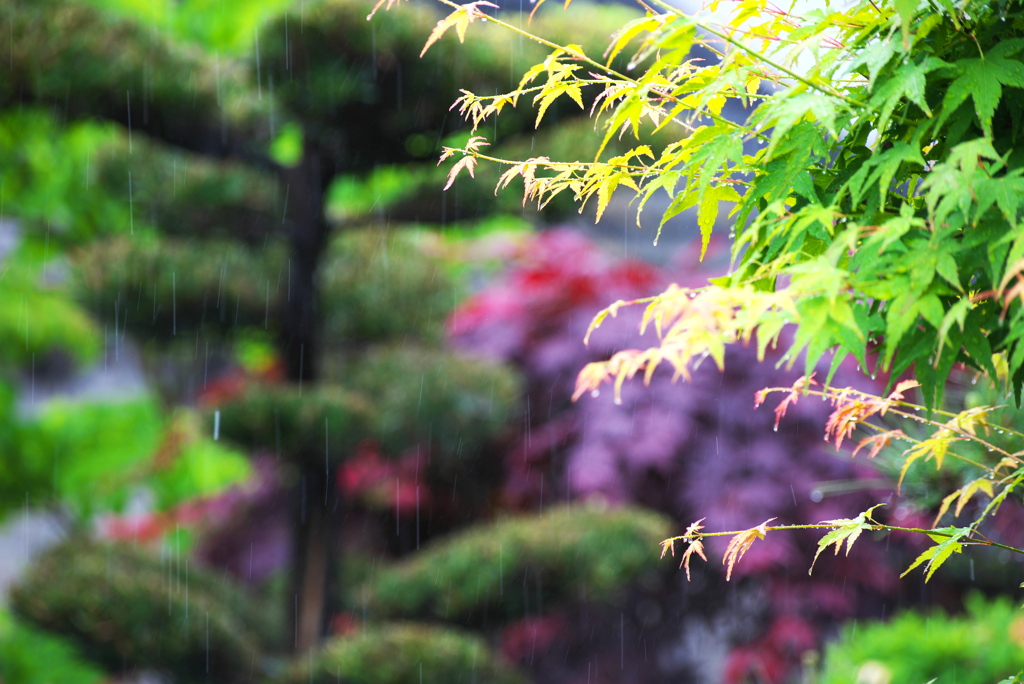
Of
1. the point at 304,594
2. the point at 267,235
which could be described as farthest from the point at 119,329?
the point at 304,594

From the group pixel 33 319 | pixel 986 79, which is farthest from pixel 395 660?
pixel 33 319

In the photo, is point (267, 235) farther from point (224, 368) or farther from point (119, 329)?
point (224, 368)

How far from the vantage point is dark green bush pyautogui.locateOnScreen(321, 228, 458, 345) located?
10.3 feet

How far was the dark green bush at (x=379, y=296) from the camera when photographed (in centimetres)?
314

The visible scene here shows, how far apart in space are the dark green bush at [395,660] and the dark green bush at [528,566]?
0.50ft

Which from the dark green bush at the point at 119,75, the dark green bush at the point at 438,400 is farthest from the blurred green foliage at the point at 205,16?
the dark green bush at the point at 438,400

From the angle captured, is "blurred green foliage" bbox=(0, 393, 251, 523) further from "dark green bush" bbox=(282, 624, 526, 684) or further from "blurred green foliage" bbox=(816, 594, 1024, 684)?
"blurred green foliage" bbox=(816, 594, 1024, 684)

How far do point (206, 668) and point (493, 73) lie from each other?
6.34ft

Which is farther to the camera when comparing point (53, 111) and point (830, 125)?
point (53, 111)

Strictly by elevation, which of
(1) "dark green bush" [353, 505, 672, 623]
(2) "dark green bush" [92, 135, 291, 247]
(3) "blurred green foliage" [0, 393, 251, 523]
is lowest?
(3) "blurred green foliage" [0, 393, 251, 523]

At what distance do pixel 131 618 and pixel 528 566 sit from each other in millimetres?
1083

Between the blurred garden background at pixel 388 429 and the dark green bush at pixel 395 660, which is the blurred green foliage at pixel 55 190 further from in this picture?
the dark green bush at pixel 395 660

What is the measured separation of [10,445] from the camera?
3.64m

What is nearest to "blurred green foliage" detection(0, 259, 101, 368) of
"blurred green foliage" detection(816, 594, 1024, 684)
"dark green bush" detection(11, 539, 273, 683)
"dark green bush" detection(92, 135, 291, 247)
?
"dark green bush" detection(92, 135, 291, 247)
